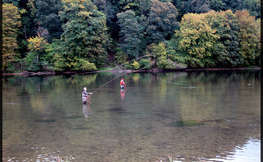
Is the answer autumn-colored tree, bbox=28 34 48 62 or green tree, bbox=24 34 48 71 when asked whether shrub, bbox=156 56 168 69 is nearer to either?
green tree, bbox=24 34 48 71

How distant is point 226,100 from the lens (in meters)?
22.4

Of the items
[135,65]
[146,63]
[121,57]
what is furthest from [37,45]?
[146,63]

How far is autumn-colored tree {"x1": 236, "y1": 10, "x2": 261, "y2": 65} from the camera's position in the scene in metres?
56.6

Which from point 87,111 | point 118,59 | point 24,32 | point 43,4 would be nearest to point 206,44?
point 118,59

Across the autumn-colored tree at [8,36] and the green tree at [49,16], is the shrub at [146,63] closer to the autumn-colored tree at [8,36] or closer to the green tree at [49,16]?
the green tree at [49,16]

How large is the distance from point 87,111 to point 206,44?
135 ft

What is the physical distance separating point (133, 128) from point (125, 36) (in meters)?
43.6

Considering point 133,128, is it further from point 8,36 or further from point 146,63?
point 8,36

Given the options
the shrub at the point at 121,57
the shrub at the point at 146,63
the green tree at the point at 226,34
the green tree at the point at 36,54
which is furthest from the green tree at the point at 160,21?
the green tree at the point at 36,54

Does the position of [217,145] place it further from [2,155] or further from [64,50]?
[64,50]

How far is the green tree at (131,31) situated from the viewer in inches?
2167

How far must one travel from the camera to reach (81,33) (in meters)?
50.6

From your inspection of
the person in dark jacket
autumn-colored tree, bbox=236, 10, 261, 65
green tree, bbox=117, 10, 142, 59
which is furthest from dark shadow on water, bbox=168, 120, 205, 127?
autumn-colored tree, bbox=236, 10, 261, 65

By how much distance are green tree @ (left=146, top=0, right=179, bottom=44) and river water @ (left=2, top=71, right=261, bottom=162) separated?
3388 centimetres
